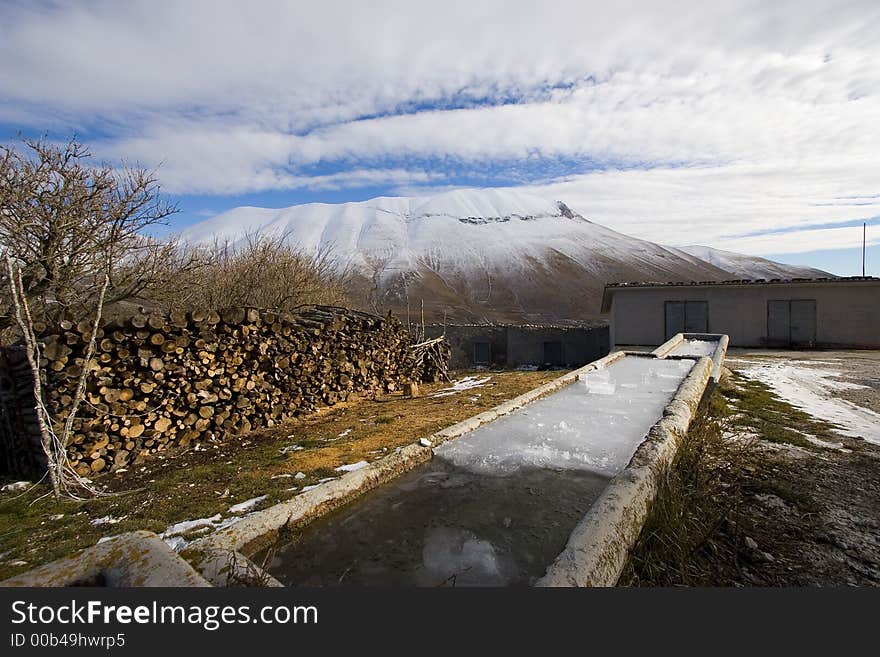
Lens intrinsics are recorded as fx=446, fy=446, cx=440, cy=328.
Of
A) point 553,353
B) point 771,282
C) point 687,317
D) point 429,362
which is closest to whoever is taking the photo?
point 429,362

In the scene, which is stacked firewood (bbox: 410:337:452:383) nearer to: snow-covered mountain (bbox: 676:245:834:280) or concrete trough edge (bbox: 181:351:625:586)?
concrete trough edge (bbox: 181:351:625:586)

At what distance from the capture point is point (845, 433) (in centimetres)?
514

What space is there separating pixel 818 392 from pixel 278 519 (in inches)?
361

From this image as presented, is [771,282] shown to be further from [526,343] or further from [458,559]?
[458,559]

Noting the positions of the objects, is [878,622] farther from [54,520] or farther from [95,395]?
[95,395]

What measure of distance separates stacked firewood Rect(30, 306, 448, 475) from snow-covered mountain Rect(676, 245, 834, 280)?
128 meters

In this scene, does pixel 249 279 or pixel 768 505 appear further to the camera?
pixel 249 279

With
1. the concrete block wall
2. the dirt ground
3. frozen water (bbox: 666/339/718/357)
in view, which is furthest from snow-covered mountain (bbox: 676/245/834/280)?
the dirt ground

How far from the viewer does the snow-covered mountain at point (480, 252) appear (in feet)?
248

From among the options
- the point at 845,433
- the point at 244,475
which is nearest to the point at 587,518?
the point at 244,475

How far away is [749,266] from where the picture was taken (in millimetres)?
127562

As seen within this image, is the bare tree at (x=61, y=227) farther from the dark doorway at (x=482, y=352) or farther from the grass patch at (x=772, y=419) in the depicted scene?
the dark doorway at (x=482, y=352)

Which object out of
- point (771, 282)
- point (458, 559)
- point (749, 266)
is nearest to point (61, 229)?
point (458, 559)

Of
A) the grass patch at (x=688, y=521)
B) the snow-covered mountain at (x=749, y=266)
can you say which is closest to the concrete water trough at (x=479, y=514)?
the grass patch at (x=688, y=521)
